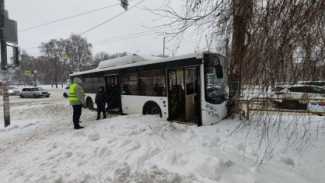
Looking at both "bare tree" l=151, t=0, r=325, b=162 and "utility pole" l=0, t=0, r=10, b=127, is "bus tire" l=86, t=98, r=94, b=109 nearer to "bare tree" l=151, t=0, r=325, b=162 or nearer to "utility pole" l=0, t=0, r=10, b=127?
"utility pole" l=0, t=0, r=10, b=127

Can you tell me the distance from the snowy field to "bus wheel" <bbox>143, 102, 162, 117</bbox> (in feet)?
5.03

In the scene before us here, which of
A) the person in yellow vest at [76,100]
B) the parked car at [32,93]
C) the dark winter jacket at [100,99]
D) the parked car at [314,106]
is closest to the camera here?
the parked car at [314,106]

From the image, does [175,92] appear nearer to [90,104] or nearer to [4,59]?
[90,104]

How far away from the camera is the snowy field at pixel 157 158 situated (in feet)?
9.27

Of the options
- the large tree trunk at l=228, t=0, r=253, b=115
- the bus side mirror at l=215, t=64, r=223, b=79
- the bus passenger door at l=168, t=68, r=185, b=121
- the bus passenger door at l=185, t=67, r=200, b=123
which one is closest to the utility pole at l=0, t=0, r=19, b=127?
the bus passenger door at l=168, t=68, r=185, b=121

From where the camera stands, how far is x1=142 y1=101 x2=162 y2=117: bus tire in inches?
266

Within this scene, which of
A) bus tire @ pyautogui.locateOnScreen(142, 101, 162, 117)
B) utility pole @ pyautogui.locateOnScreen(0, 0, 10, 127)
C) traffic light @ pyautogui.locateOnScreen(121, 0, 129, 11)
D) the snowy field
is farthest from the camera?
traffic light @ pyautogui.locateOnScreen(121, 0, 129, 11)

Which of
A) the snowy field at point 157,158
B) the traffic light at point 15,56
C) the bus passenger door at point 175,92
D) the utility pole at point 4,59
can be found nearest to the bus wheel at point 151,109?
the bus passenger door at point 175,92

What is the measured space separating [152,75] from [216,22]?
4.05 m

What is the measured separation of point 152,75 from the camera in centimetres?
673

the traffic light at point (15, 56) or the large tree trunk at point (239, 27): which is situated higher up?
the traffic light at point (15, 56)

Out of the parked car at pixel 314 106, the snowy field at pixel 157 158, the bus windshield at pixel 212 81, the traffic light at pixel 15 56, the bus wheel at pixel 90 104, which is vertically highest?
the traffic light at pixel 15 56

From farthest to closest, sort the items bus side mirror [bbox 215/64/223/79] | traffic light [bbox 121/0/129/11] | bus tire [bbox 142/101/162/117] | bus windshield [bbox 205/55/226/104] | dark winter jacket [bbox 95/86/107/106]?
traffic light [bbox 121/0/129/11] → dark winter jacket [bbox 95/86/107/106] → bus tire [bbox 142/101/162/117] → bus windshield [bbox 205/55/226/104] → bus side mirror [bbox 215/64/223/79]

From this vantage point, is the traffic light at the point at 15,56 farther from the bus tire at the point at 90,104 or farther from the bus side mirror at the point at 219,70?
the bus side mirror at the point at 219,70
